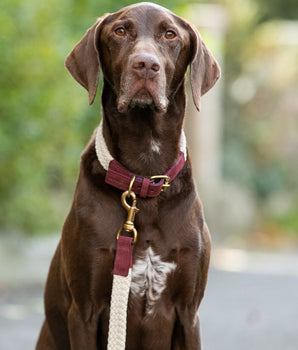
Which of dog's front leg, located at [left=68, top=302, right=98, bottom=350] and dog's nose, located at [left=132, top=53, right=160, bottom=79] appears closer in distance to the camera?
dog's nose, located at [left=132, top=53, right=160, bottom=79]

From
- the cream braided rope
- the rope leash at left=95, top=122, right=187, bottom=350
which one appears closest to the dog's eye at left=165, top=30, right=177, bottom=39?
the rope leash at left=95, top=122, right=187, bottom=350

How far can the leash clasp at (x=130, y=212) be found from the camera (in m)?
3.62

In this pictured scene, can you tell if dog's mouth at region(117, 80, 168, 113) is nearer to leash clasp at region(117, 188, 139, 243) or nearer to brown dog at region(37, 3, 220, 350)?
brown dog at region(37, 3, 220, 350)

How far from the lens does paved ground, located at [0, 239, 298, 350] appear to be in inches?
239

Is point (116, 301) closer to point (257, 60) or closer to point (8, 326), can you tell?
point (8, 326)

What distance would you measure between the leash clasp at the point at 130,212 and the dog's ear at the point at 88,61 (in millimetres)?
452

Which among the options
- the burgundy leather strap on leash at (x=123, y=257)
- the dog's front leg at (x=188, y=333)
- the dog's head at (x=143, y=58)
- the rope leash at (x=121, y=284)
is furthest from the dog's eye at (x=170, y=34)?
the dog's front leg at (x=188, y=333)

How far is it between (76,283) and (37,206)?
4479 millimetres

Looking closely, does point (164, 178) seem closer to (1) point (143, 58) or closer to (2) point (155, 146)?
(2) point (155, 146)

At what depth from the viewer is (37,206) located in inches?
319

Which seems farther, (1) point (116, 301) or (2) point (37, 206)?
(2) point (37, 206)

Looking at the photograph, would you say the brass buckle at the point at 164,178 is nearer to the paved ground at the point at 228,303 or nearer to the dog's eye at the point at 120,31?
the dog's eye at the point at 120,31

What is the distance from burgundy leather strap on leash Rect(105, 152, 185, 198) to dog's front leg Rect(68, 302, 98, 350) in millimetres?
577

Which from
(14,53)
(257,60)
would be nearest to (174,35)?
(14,53)
